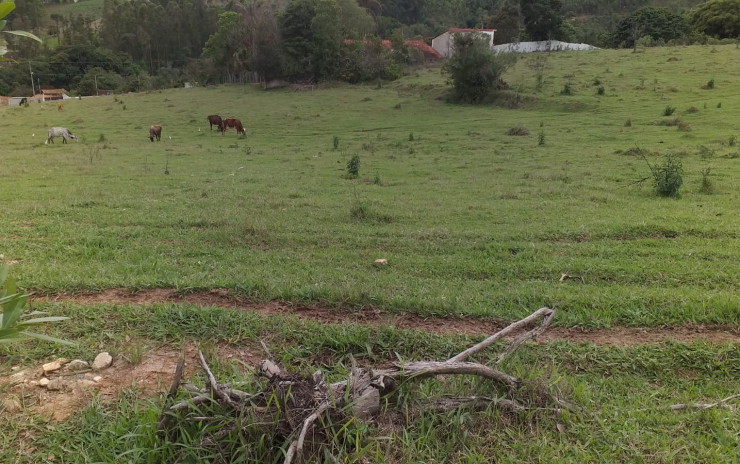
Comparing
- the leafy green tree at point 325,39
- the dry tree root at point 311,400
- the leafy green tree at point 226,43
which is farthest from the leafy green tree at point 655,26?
the dry tree root at point 311,400

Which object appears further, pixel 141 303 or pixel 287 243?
pixel 287 243

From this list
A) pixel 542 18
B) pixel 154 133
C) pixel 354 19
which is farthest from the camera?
pixel 354 19

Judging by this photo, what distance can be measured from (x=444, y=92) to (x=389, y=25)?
49630 millimetres

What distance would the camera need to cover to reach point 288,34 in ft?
142

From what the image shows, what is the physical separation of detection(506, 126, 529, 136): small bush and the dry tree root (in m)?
19.6

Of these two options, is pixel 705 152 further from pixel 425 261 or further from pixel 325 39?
pixel 325 39

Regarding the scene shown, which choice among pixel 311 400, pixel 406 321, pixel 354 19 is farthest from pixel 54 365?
pixel 354 19

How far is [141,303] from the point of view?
4355mm

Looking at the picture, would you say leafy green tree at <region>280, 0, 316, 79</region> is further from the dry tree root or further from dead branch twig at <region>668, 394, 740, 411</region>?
dead branch twig at <region>668, 394, 740, 411</region>

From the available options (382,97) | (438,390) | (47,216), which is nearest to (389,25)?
(382,97)

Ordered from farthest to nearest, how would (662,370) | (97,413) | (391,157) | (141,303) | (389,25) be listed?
(389,25)
(391,157)
(141,303)
(662,370)
(97,413)

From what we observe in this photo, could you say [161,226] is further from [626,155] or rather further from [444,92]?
[444,92]

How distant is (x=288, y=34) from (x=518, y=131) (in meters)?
30.1

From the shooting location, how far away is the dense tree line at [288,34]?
1697 inches
